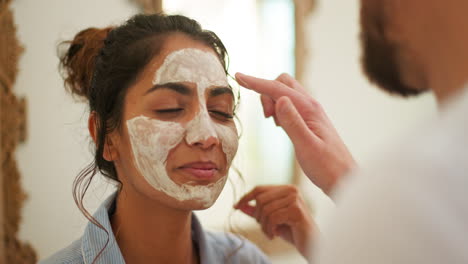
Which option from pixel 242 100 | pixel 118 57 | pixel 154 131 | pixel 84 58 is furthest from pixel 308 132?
pixel 242 100

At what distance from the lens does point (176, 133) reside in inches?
27.4

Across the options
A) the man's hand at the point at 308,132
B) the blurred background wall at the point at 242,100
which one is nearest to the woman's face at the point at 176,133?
the man's hand at the point at 308,132

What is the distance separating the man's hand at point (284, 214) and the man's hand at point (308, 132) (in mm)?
156

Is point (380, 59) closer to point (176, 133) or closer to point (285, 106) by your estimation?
point (285, 106)

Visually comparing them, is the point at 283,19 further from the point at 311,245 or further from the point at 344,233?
the point at 344,233

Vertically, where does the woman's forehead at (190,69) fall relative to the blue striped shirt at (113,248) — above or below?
above

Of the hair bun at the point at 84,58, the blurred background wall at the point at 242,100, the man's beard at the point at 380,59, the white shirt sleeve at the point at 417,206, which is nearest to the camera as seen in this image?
the white shirt sleeve at the point at 417,206

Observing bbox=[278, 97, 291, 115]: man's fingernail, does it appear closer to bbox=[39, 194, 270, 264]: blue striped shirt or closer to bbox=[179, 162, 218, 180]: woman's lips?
bbox=[179, 162, 218, 180]: woman's lips

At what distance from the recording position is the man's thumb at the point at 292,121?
72cm

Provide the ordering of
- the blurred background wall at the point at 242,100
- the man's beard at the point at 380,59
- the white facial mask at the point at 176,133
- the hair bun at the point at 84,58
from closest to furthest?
the man's beard at the point at 380,59 < the white facial mask at the point at 176,133 < the hair bun at the point at 84,58 < the blurred background wall at the point at 242,100

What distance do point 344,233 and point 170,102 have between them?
0.46 m

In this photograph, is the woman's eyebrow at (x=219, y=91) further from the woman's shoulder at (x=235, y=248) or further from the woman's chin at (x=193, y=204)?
the woman's shoulder at (x=235, y=248)

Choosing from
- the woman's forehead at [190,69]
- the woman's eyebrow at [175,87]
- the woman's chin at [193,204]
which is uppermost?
the woman's forehead at [190,69]

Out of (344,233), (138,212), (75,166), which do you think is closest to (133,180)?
(138,212)
